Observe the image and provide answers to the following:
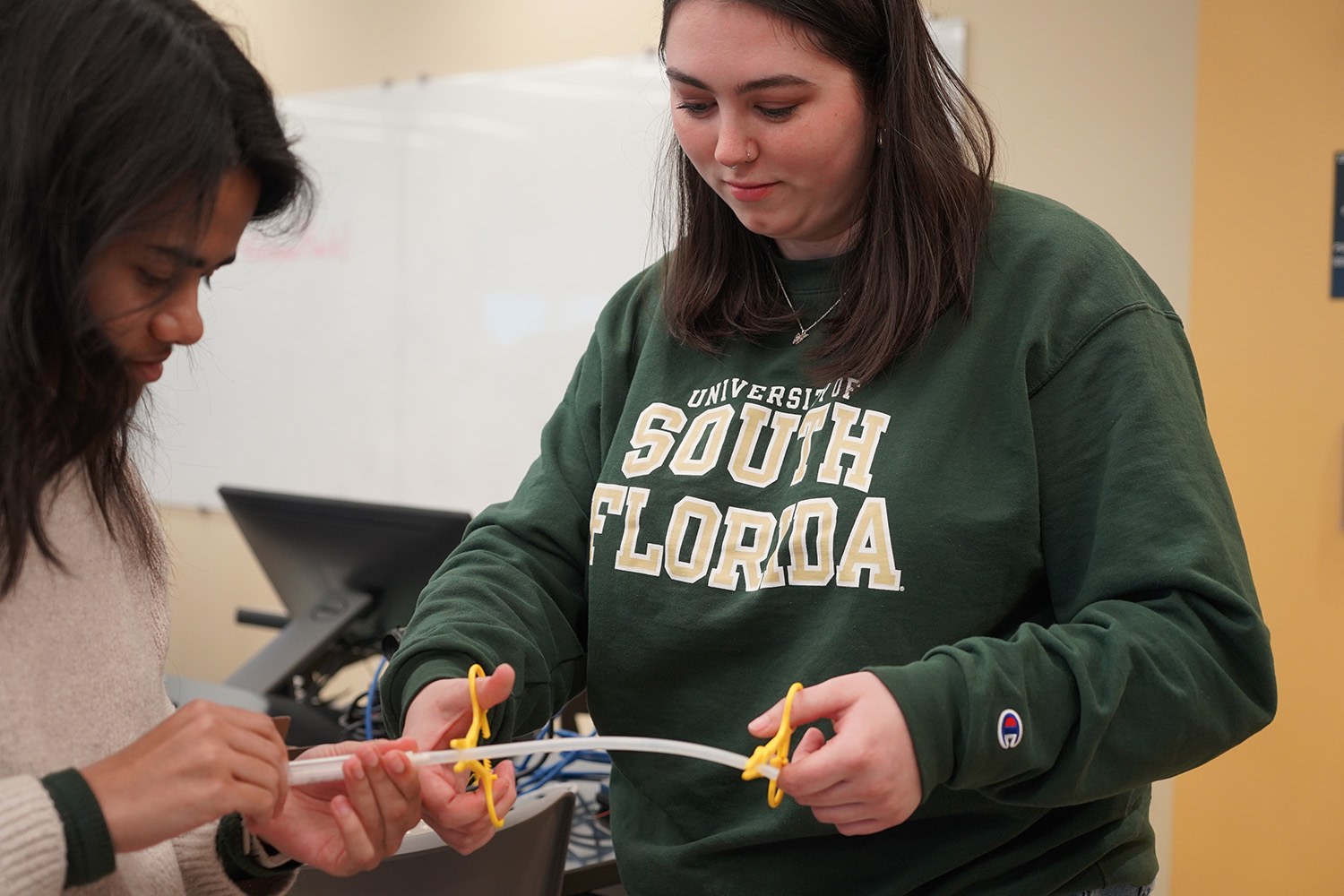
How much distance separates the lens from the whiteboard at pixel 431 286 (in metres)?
3.57

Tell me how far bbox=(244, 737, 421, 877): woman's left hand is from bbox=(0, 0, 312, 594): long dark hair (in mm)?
306

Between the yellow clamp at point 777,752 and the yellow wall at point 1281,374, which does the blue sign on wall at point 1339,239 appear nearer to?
the yellow wall at point 1281,374

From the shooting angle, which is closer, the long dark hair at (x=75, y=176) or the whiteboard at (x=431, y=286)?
the long dark hair at (x=75, y=176)

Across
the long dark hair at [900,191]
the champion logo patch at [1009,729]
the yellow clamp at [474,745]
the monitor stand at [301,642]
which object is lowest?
the monitor stand at [301,642]

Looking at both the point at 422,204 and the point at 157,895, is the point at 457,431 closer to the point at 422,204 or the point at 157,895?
the point at 422,204

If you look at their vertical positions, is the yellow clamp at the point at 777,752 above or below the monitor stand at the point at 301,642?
above

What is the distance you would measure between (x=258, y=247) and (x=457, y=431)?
45.0 inches

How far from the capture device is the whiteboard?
11.7 ft

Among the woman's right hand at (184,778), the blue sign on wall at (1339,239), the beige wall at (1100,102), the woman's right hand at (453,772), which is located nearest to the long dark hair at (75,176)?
the woman's right hand at (184,778)

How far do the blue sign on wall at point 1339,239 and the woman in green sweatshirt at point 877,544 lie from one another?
196cm

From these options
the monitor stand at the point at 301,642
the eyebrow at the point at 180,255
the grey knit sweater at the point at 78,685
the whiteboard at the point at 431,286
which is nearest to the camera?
the grey knit sweater at the point at 78,685

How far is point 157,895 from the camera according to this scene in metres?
0.95

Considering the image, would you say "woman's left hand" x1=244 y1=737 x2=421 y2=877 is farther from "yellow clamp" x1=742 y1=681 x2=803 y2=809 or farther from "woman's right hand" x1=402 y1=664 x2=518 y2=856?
"yellow clamp" x1=742 y1=681 x2=803 y2=809

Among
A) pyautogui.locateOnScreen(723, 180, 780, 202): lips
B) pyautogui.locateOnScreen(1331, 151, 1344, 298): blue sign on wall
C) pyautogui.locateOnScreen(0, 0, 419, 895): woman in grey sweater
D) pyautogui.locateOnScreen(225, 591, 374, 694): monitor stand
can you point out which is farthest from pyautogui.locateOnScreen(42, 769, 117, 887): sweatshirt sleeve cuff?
pyautogui.locateOnScreen(1331, 151, 1344, 298): blue sign on wall
